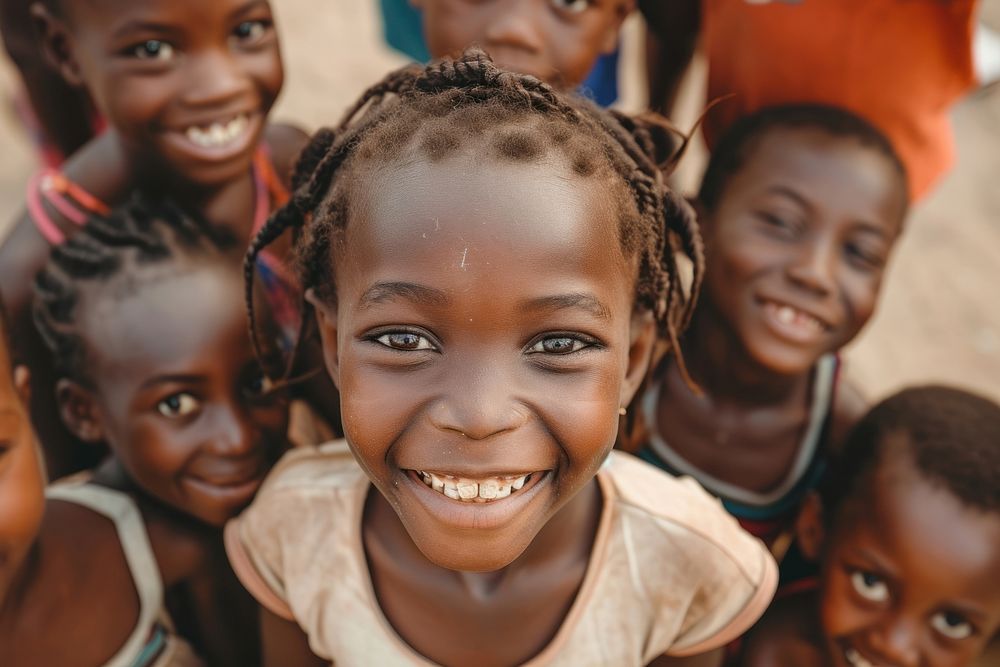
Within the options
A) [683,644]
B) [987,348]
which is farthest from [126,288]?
[987,348]

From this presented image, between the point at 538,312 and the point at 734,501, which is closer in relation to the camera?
the point at 538,312

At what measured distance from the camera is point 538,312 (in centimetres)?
108

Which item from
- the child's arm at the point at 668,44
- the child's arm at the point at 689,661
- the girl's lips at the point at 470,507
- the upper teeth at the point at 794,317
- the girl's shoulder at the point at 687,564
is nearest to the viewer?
Answer: the girl's lips at the point at 470,507

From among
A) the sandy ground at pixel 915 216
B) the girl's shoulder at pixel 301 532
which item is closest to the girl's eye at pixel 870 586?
the girl's shoulder at pixel 301 532

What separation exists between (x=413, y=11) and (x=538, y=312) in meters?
1.75

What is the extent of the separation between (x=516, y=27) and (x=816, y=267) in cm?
74

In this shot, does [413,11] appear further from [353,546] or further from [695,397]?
[353,546]

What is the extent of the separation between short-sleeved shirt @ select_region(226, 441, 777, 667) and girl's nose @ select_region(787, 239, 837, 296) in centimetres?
55

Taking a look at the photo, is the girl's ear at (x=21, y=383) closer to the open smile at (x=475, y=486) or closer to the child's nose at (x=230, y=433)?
the child's nose at (x=230, y=433)

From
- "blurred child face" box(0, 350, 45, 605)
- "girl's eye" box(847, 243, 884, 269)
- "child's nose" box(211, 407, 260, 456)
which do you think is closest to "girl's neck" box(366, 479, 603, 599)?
"child's nose" box(211, 407, 260, 456)

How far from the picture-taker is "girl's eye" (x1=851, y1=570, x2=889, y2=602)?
1724mm

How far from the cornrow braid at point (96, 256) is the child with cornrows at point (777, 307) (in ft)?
2.93

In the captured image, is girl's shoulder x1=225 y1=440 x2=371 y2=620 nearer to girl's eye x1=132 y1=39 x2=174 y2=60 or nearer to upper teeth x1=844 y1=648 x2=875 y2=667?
Answer: girl's eye x1=132 y1=39 x2=174 y2=60

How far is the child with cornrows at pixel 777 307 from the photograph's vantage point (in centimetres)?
184
